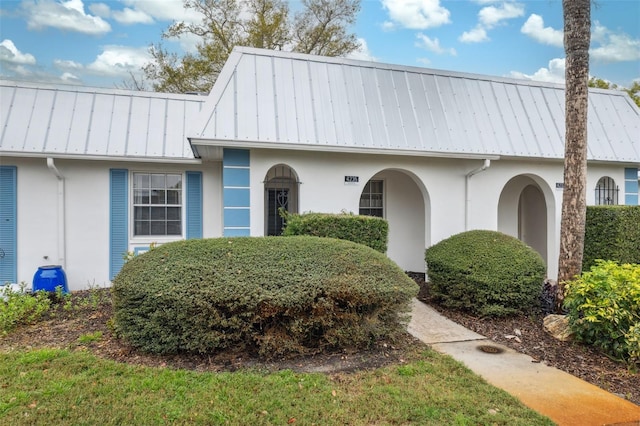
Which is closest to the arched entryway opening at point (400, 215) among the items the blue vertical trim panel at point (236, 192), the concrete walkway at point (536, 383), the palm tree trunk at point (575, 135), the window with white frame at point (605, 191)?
the blue vertical trim panel at point (236, 192)

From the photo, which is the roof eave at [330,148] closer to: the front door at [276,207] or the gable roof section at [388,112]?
the gable roof section at [388,112]

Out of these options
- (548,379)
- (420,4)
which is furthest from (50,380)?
(420,4)

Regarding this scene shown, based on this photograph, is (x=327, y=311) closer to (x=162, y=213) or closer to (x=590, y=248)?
(x=162, y=213)

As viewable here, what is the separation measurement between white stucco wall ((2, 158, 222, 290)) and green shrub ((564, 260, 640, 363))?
7946 millimetres

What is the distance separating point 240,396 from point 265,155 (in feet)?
15.9

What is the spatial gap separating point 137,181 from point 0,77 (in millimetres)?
3826

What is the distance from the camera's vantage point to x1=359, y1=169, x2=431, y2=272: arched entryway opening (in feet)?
32.0

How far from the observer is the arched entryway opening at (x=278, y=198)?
9.58m

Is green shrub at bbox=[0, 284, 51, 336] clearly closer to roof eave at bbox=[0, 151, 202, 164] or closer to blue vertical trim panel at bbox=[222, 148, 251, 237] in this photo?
roof eave at bbox=[0, 151, 202, 164]

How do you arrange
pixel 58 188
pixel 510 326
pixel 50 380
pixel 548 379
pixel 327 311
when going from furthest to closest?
pixel 58 188 < pixel 510 326 < pixel 327 311 < pixel 548 379 < pixel 50 380

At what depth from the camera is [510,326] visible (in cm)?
596

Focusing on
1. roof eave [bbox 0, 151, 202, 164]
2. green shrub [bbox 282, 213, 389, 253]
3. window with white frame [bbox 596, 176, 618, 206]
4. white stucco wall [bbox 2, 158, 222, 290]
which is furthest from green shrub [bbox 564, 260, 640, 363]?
white stucco wall [bbox 2, 158, 222, 290]

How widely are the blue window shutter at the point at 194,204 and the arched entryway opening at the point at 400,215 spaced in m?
4.15

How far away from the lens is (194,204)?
8703mm
